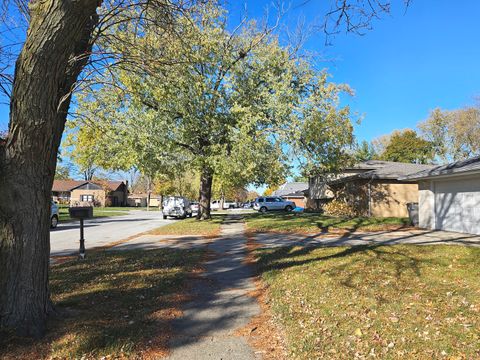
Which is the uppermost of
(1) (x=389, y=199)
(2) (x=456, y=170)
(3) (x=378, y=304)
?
(2) (x=456, y=170)

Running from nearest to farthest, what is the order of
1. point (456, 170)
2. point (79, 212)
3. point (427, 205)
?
point (79, 212), point (456, 170), point (427, 205)

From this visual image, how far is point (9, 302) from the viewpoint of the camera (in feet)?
13.8

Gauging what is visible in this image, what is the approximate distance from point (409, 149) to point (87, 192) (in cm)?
5908

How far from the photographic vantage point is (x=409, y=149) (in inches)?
2106

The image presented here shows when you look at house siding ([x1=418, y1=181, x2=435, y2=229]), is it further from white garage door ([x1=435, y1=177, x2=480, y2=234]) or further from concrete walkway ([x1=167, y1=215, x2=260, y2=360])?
concrete walkway ([x1=167, y1=215, x2=260, y2=360])

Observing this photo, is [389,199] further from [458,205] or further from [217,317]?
[217,317]

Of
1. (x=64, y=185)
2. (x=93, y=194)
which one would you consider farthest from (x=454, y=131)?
(x=64, y=185)

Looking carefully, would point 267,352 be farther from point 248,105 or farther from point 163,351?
point 248,105

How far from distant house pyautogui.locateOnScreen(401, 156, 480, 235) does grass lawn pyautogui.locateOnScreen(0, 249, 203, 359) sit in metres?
11.7

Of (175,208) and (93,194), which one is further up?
(93,194)

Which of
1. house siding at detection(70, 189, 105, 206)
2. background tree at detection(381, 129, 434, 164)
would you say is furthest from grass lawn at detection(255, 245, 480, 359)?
house siding at detection(70, 189, 105, 206)

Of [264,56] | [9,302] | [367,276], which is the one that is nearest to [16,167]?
[9,302]

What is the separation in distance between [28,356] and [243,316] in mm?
2769

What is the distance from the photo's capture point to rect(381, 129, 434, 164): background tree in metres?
51.1
